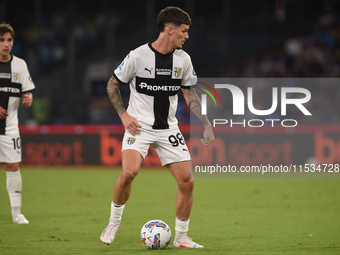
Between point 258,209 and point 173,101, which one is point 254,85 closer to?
point 258,209

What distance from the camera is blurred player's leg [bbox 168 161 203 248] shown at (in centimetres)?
470

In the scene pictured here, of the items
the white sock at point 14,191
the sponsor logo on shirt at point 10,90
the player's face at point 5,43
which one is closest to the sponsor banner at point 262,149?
the white sock at point 14,191

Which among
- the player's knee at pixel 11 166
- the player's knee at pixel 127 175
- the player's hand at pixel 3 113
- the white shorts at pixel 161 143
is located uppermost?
A: the player's hand at pixel 3 113

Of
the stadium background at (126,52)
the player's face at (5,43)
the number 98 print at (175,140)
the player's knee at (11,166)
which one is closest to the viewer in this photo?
the number 98 print at (175,140)

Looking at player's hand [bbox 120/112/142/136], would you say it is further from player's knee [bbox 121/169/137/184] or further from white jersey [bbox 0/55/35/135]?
white jersey [bbox 0/55/35/135]

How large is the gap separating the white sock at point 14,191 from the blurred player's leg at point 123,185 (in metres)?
2.19

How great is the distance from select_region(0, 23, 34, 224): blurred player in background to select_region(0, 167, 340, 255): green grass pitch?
41 cm

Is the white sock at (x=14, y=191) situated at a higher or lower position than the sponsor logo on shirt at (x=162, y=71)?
lower

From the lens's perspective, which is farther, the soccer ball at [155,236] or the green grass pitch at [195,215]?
the green grass pitch at [195,215]

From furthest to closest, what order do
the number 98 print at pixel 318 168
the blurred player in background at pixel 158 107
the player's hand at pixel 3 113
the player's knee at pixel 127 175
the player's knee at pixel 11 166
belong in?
the number 98 print at pixel 318 168, the player's knee at pixel 11 166, the player's hand at pixel 3 113, the blurred player in background at pixel 158 107, the player's knee at pixel 127 175

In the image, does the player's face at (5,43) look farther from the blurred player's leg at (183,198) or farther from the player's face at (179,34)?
the blurred player's leg at (183,198)

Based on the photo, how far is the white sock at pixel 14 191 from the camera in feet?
20.8

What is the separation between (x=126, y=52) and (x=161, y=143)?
14289 millimetres

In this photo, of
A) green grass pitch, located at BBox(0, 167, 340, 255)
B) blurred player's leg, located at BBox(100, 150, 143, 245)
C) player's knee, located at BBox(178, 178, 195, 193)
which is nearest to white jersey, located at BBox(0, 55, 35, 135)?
green grass pitch, located at BBox(0, 167, 340, 255)
